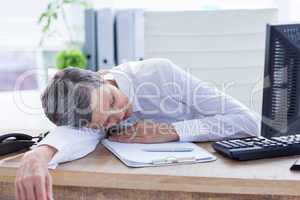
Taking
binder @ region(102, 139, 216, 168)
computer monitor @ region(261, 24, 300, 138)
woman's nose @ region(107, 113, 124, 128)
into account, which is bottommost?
binder @ region(102, 139, 216, 168)

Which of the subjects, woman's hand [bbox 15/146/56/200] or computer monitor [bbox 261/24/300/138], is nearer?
woman's hand [bbox 15/146/56/200]

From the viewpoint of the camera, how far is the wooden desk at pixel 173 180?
0.86 metres

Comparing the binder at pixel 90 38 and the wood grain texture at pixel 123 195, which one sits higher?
the binder at pixel 90 38

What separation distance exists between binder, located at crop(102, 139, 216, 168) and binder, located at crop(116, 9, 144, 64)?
4.22 feet

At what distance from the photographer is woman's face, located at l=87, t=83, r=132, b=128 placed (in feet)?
3.44

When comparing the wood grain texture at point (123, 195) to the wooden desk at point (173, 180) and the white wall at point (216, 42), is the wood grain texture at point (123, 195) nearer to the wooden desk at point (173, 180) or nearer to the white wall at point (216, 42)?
the wooden desk at point (173, 180)

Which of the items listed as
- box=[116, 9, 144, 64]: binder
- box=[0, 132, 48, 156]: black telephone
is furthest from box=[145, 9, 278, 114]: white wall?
box=[0, 132, 48, 156]: black telephone

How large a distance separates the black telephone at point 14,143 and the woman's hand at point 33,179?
121 mm

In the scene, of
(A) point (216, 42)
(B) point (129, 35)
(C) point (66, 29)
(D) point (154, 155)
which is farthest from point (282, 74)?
(C) point (66, 29)

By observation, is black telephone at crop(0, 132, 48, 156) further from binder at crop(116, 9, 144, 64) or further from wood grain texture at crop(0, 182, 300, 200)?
binder at crop(116, 9, 144, 64)

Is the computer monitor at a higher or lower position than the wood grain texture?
higher

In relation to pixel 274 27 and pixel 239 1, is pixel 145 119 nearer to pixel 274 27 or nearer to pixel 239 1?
pixel 274 27

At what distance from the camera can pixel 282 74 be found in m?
0.98

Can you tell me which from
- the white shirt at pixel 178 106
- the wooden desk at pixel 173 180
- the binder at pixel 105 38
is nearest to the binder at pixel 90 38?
the binder at pixel 105 38
